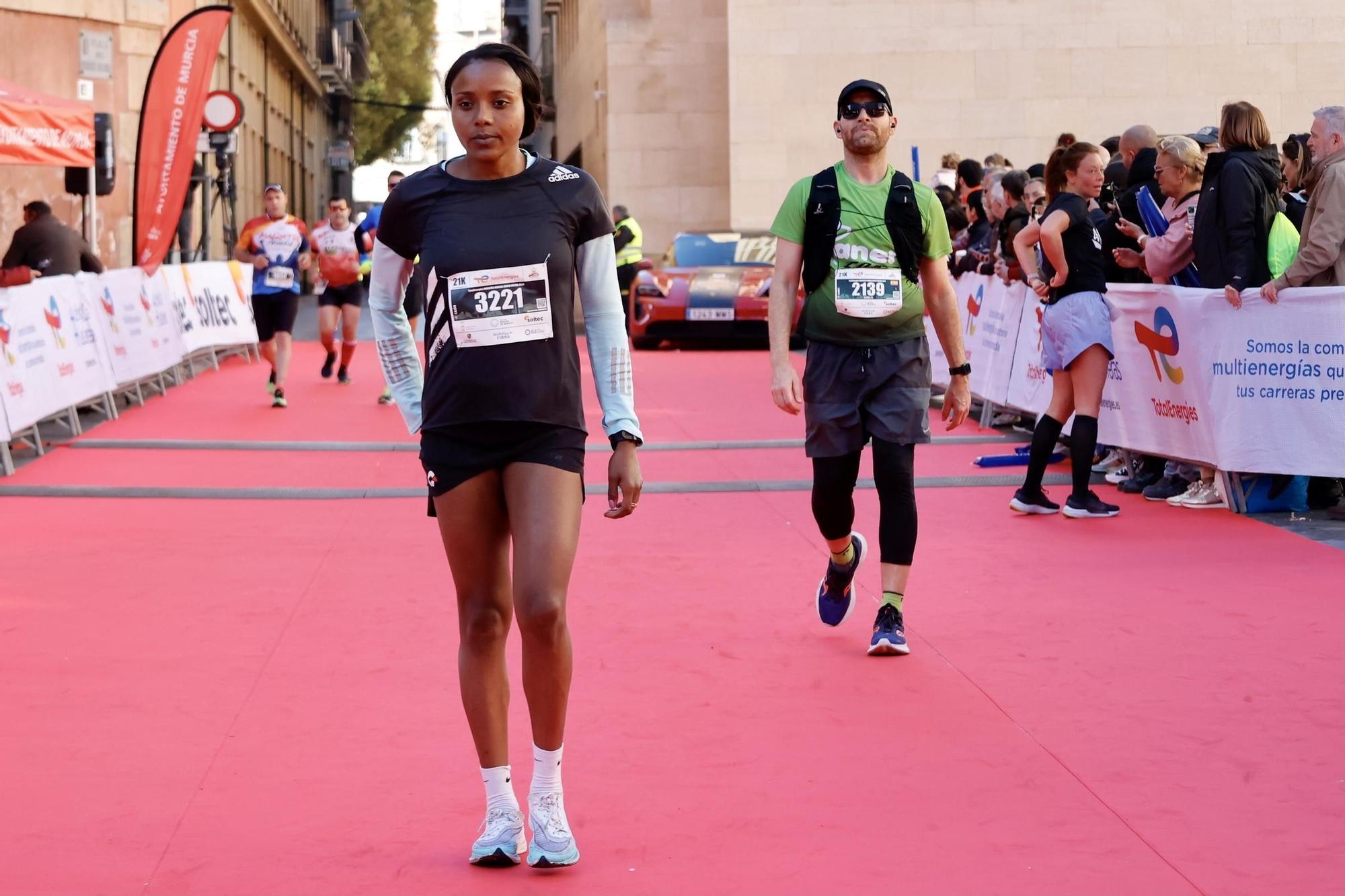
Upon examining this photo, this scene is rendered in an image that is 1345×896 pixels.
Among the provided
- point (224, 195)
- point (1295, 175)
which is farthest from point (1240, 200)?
point (224, 195)

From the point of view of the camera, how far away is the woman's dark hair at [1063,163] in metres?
9.34

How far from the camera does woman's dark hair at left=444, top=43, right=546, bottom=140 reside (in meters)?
4.35

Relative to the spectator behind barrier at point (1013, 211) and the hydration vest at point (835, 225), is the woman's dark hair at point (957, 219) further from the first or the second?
the hydration vest at point (835, 225)

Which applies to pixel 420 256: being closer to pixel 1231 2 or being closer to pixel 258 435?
pixel 258 435

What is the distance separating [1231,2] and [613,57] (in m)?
12.6

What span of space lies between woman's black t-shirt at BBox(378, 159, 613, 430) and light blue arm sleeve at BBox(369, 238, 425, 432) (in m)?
0.09

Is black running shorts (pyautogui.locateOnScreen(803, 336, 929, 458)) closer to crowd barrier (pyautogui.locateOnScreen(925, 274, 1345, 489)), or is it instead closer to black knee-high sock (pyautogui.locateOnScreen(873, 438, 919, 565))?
black knee-high sock (pyautogui.locateOnScreen(873, 438, 919, 565))

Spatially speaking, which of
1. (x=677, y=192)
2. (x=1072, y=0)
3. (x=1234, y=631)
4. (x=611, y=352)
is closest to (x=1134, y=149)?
(x=1234, y=631)

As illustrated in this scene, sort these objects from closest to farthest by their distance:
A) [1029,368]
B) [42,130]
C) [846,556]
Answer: [846,556], [1029,368], [42,130]

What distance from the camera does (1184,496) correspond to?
10.2m

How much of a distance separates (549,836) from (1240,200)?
21.3 feet

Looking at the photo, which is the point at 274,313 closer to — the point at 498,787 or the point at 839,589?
the point at 839,589

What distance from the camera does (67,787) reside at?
16.5 feet

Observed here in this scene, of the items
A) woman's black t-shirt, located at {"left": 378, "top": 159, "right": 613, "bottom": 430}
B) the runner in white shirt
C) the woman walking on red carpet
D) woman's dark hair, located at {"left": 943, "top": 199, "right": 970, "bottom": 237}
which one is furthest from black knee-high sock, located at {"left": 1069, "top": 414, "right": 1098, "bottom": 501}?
the runner in white shirt
